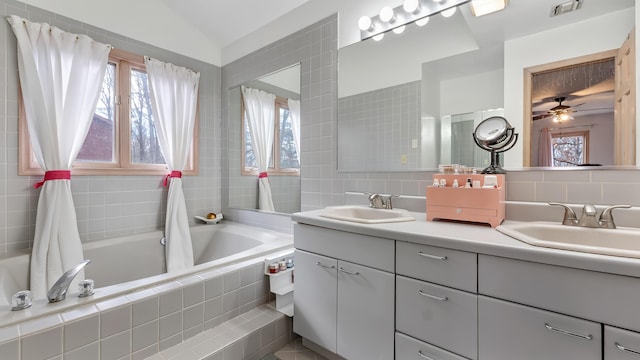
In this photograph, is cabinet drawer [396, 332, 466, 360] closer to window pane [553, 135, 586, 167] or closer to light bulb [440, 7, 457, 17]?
window pane [553, 135, 586, 167]

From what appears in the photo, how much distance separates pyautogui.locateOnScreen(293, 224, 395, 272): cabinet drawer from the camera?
117 centimetres

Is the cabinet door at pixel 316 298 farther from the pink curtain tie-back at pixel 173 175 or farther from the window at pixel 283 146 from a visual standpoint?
the pink curtain tie-back at pixel 173 175

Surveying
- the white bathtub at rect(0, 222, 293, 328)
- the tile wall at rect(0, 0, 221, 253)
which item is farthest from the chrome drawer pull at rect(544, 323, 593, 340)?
the tile wall at rect(0, 0, 221, 253)

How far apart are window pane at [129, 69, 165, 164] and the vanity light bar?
1971 millimetres

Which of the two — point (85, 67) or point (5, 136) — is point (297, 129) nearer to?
point (85, 67)

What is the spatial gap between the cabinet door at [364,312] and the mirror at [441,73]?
0.81 meters

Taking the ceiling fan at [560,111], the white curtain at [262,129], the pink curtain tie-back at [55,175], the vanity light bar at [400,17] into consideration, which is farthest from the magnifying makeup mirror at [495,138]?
the pink curtain tie-back at [55,175]

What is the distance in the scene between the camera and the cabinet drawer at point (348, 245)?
3.85ft

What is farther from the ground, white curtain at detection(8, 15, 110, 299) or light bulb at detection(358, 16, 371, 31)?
light bulb at detection(358, 16, 371, 31)

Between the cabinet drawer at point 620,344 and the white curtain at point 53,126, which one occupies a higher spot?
the white curtain at point 53,126

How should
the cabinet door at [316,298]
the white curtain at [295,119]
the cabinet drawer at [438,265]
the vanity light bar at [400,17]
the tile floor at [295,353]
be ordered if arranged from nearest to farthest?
the cabinet drawer at [438,265], the cabinet door at [316,298], the tile floor at [295,353], the vanity light bar at [400,17], the white curtain at [295,119]

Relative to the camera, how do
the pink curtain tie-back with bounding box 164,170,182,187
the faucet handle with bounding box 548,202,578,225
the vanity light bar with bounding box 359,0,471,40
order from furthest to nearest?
the pink curtain tie-back with bounding box 164,170,182,187, the vanity light bar with bounding box 359,0,471,40, the faucet handle with bounding box 548,202,578,225

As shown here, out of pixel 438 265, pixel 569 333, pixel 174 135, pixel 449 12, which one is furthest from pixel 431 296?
pixel 174 135

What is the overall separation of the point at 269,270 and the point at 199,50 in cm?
237
